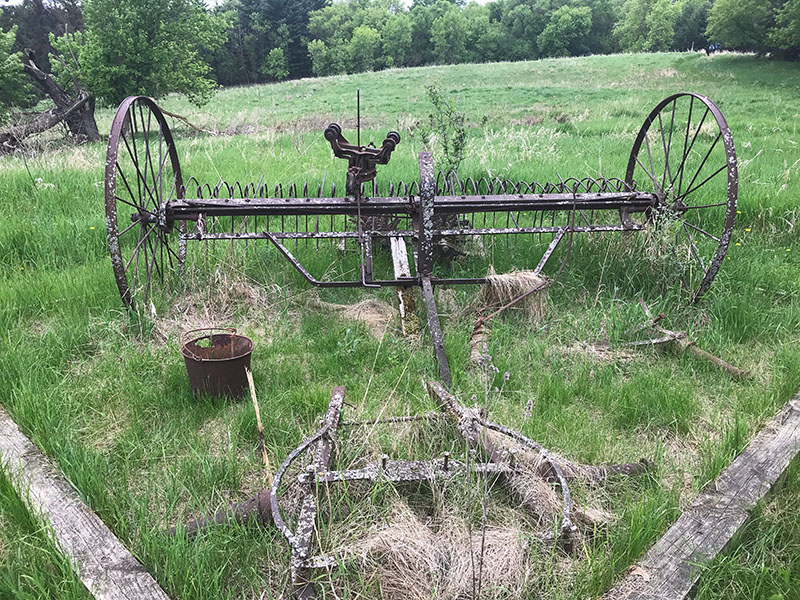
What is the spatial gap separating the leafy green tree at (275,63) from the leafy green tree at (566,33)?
33703 millimetres

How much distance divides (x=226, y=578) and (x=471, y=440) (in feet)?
3.59

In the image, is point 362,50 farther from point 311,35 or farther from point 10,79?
point 10,79

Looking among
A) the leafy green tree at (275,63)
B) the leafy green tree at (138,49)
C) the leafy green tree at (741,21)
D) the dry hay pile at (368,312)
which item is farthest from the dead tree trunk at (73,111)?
the leafy green tree at (275,63)

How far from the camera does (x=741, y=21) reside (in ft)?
91.5

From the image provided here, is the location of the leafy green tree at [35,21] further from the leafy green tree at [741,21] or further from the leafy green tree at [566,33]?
the leafy green tree at [566,33]

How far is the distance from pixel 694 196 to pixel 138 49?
16779 millimetres

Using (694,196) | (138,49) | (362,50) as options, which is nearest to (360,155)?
(694,196)

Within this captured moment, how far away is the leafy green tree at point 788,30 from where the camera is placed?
79.1ft

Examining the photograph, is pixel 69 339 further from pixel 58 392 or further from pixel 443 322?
pixel 443 322

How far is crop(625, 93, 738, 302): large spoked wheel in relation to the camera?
146 inches

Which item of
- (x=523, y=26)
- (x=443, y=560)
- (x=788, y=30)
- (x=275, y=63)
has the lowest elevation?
(x=443, y=560)

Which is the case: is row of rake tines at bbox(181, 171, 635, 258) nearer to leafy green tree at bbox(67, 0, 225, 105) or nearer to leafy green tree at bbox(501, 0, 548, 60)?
leafy green tree at bbox(67, 0, 225, 105)

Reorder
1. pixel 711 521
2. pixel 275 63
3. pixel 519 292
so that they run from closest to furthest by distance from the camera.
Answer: pixel 711 521 < pixel 519 292 < pixel 275 63

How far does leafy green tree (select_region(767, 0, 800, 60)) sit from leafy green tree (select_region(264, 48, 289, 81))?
45.0m
